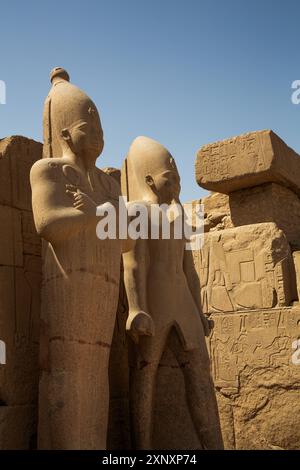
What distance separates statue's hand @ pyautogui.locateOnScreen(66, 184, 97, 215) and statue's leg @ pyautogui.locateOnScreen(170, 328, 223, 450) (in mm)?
1208

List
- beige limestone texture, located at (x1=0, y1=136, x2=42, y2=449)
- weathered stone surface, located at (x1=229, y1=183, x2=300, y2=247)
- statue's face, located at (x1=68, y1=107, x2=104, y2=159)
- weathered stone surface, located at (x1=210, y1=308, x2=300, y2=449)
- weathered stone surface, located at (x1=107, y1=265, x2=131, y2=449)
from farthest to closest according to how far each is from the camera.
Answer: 1. weathered stone surface, located at (x1=229, y1=183, x2=300, y2=247)
2. weathered stone surface, located at (x1=210, y1=308, x2=300, y2=449)
3. weathered stone surface, located at (x1=107, y1=265, x2=131, y2=449)
4. statue's face, located at (x1=68, y1=107, x2=104, y2=159)
5. beige limestone texture, located at (x1=0, y1=136, x2=42, y2=449)

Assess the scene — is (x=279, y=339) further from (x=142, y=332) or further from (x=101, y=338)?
(x=101, y=338)

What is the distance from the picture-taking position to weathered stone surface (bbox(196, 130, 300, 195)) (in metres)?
6.25

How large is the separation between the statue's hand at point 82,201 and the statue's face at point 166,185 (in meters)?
1.00

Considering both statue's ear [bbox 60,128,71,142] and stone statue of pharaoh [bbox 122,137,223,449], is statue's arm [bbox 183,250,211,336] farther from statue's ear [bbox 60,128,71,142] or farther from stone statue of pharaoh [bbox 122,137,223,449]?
statue's ear [bbox 60,128,71,142]

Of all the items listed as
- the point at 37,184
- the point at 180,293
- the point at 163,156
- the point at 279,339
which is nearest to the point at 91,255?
the point at 37,184

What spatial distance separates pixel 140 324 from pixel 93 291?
585mm

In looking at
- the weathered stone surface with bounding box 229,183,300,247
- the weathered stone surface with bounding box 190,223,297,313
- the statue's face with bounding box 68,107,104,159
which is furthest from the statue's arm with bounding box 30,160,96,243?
the weathered stone surface with bounding box 229,183,300,247

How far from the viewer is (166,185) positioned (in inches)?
173

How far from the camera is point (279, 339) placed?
235 inches

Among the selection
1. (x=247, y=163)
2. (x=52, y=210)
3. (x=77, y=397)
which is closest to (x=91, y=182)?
(x=52, y=210)

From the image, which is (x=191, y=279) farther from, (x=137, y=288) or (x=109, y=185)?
(x=109, y=185)

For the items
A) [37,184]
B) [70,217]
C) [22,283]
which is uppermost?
[37,184]

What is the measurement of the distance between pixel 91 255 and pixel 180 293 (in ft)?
3.07
